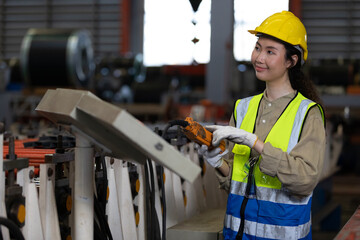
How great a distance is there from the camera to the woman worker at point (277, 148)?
1664mm

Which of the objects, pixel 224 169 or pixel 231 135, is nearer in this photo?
pixel 231 135


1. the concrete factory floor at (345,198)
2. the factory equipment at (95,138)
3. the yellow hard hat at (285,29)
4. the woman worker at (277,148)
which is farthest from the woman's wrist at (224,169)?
the concrete factory floor at (345,198)

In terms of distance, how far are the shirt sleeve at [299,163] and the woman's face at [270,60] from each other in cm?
23

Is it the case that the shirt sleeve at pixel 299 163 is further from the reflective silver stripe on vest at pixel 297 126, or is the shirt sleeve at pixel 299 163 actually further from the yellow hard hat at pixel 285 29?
the yellow hard hat at pixel 285 29

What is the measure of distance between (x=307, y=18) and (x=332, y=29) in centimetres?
60

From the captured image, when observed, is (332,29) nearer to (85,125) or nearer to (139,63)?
(139,63)

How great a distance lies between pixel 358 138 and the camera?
30.7 feet

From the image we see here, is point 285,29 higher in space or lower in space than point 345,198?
higher

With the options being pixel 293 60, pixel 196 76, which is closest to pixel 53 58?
pixel 196 76

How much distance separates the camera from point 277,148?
65.6 inches

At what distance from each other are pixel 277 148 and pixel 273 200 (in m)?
0.20

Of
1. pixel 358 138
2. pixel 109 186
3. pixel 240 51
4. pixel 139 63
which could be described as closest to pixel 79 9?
pixel 240 51

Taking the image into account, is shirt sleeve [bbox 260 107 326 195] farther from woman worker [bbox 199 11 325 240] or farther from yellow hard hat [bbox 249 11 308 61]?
yellow hard hat [bbox 249 11 308 61]

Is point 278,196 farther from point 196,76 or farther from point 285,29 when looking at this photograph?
point 196,76
